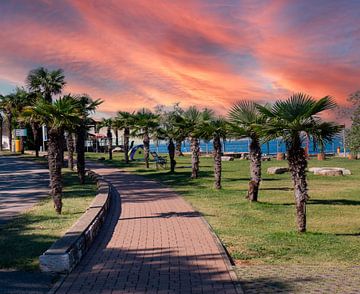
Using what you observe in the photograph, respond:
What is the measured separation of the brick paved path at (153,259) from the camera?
22.7 feet

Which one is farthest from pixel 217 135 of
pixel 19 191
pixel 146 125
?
pixel 146 125

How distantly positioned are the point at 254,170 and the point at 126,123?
27.3 m

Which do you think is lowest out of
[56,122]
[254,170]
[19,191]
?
[19,191]

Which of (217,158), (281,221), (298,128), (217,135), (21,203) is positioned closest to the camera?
(298,128)

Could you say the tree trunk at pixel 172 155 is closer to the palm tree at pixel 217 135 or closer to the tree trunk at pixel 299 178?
the palm tree at pixel 217 135

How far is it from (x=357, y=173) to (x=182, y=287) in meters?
24.9

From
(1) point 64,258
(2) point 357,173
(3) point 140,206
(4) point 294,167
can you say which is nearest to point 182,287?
(1) point 64,258

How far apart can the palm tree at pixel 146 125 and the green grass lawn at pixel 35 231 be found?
19.9m

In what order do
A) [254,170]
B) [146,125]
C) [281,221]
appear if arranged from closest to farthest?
[281,221] < [254,170] < [146,125]

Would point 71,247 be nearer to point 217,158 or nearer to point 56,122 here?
point 56,122

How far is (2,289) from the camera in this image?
22.5 feet

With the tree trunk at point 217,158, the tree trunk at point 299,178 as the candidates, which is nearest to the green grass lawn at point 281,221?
the tree trunk at point 299,178

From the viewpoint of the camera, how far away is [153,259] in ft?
27.8

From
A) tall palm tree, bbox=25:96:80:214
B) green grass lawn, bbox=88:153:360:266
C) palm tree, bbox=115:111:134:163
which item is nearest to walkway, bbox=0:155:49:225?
tall palm tree, bbox=25:96:80:214
